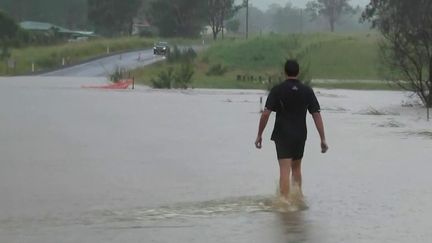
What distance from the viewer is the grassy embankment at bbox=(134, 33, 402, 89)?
6000 centimetres

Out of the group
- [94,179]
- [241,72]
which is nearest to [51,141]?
[94,179]

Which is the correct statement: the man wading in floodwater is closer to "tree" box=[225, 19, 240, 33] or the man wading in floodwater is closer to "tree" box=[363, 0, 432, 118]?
"tree" box=[363, 0, 432, 118]

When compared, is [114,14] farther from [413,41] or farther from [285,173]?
[285,173]

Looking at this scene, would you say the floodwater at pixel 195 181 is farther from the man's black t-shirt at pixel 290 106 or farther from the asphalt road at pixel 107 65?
the asphalt road at pixel 107 65

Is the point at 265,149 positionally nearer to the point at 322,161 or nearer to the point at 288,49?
the point at 322,161

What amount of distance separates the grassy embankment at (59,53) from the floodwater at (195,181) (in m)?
45.3

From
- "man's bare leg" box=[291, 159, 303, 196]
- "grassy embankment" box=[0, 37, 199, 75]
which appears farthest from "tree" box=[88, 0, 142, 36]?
"man's bare leg" box=[291, 159, 303, 196]

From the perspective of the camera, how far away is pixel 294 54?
73.9 metres

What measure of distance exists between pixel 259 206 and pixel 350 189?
7.61ft

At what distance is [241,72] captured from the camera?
232ft

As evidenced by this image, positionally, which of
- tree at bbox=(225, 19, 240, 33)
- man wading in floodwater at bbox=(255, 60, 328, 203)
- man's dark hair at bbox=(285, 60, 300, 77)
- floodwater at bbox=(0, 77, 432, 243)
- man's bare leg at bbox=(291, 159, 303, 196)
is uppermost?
tree at bbox=(225, 19, 240, 33)

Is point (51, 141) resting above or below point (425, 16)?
below

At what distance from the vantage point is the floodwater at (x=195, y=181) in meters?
9.95

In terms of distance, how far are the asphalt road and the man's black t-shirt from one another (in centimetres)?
5042
